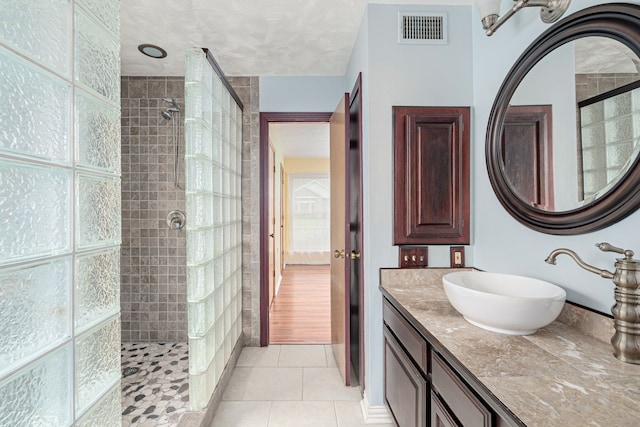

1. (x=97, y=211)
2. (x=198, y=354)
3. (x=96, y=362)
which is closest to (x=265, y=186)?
(x=198, y=354)

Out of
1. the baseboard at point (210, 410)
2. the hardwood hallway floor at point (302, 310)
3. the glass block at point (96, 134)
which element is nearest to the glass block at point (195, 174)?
the glass block at point (96, 134)

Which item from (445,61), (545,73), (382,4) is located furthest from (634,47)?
(382,4)

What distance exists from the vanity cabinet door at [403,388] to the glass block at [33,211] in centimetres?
130

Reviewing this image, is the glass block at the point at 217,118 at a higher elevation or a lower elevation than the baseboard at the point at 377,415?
higher

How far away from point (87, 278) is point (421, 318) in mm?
1152

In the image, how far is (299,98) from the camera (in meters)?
2.98

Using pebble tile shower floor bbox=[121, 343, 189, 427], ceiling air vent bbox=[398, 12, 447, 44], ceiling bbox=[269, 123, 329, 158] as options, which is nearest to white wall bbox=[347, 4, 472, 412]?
ceiling air vent bbox=[398, 12, 447, 44]

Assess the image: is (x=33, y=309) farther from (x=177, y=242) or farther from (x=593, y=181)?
(x=177, y=242)

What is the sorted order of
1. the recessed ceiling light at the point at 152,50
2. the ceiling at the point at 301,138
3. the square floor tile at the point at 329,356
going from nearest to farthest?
the recessed ceiling light at the point at 152,50
the square floor tile at the point at 329,356
the ceiling at the point at 301,138

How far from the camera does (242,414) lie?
6.57ft

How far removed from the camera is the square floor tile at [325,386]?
86.4 inches

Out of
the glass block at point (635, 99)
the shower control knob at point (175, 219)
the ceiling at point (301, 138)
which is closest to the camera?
the glass block at point (635, 99)

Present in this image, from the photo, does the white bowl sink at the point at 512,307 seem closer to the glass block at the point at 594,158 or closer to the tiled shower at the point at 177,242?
the glass block at the point at 594,158

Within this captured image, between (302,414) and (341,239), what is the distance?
1.16 m
